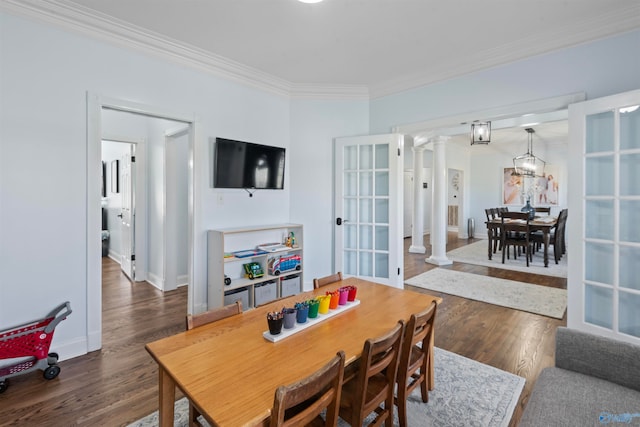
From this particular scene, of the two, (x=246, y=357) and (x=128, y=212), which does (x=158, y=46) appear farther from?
(x=246, y=357)

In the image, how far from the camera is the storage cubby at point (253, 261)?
3.26 m

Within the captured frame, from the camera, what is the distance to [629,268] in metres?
2.42

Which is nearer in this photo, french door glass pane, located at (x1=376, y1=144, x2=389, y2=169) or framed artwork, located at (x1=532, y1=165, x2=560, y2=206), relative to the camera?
french door glass pane, located at (x1=376, y1=144, x2=389, y2=169)

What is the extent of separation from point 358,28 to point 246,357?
2.72 m

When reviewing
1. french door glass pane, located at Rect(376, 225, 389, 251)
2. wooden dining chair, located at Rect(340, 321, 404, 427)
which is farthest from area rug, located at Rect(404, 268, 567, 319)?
wooden dining chair, located at Rect(340, 321, 404, 427)

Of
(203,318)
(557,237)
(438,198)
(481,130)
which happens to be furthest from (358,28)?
(557,237)

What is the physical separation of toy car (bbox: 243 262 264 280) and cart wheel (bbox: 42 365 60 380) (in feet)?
5.69

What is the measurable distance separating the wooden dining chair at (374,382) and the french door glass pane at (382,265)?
2.34 metres

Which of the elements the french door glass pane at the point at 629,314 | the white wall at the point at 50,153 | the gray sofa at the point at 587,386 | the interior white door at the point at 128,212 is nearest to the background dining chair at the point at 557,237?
the french door glass pane at the point at 629,314

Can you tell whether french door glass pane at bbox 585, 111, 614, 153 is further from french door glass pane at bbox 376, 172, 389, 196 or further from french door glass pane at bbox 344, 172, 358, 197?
french door glass pane at bbox 344, 172, 358, 197

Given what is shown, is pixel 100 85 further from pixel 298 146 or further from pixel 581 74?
pixel 581 74

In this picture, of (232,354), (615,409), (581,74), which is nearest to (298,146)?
(581,74)

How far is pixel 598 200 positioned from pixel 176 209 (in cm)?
458

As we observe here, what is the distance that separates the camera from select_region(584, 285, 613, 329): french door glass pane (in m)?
2.52
